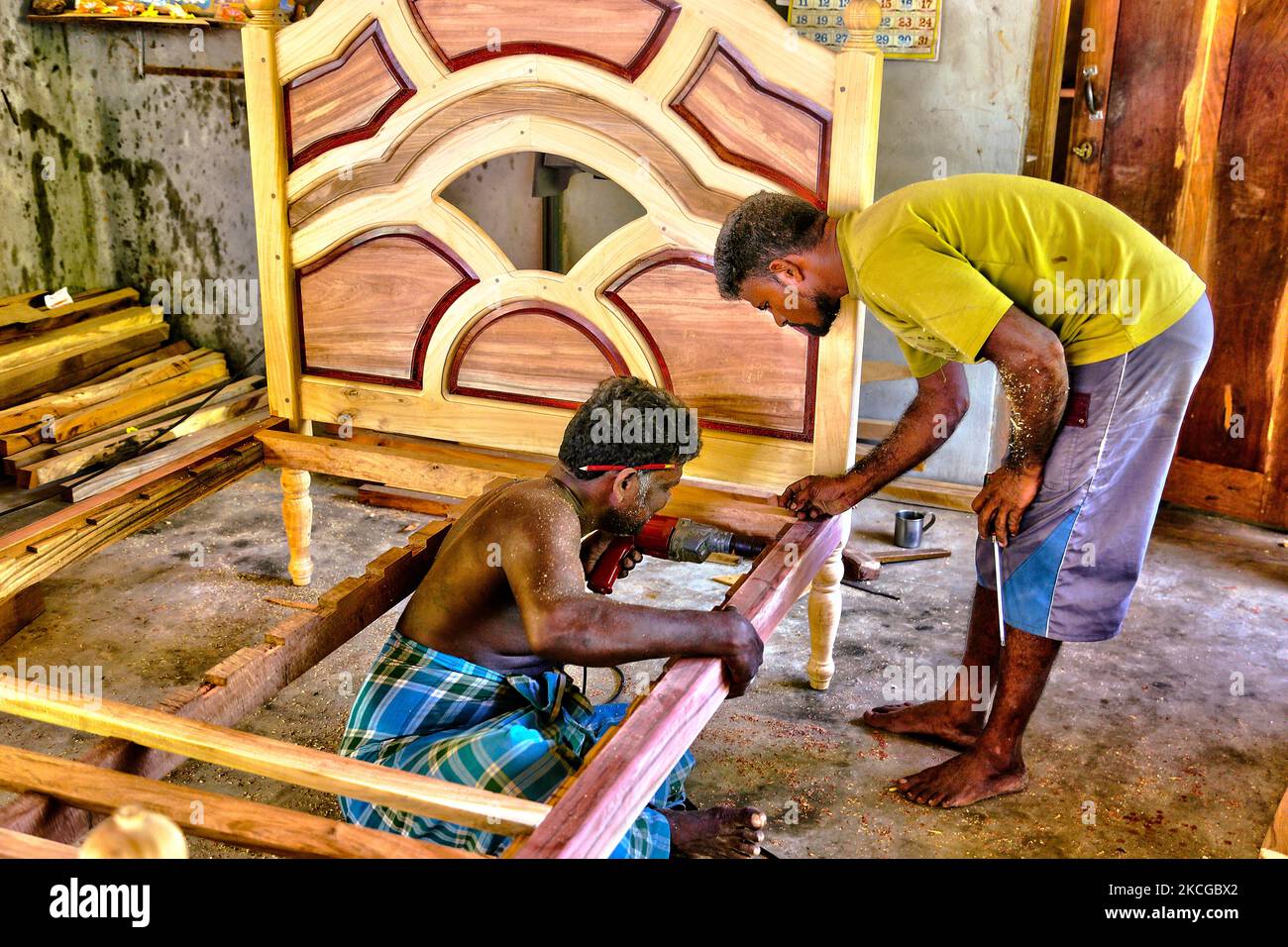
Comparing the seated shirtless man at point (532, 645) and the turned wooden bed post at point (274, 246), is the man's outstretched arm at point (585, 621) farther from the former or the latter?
the turned wooden bed post at point (274, 246)

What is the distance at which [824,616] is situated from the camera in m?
3.39

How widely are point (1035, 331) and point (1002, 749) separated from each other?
1123 mm

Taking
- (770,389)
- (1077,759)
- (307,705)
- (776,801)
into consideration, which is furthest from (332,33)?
(1077,759)

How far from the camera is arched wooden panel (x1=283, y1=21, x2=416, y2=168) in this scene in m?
3.41

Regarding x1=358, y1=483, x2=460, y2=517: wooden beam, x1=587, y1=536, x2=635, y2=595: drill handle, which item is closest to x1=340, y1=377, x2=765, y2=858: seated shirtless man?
x1=587, y1=536, x2=635, y2=595: drill handle

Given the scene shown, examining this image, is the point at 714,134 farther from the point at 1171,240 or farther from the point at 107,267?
the point at 107,267

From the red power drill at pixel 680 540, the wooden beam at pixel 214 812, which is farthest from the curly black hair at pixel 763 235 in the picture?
the wooden beam at pixel 214 812

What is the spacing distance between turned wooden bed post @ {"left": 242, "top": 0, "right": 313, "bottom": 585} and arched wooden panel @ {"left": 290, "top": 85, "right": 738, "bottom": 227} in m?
0.18

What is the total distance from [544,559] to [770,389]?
119cm

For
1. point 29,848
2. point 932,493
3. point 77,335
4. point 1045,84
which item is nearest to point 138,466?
point 77,335

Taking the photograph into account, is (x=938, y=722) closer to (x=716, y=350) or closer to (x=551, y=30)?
(x=716, y=350)

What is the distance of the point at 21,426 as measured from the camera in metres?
4.50

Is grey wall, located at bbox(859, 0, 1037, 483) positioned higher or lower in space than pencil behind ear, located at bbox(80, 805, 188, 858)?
higher

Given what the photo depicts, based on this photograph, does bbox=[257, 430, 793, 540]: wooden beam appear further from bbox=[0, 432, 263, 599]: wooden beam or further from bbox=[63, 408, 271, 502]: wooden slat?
bbox=[63, 408, 271, 502]: wooden slat
